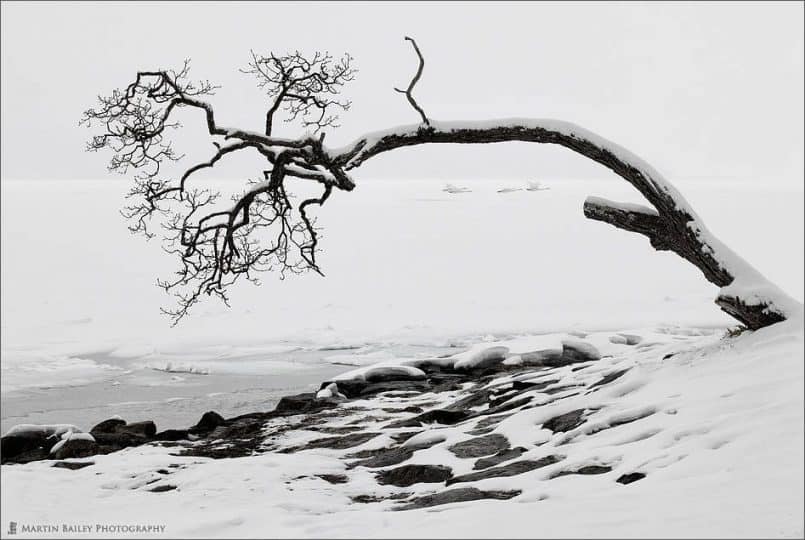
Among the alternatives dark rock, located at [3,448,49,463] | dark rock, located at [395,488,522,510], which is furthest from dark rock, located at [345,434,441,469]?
dark rock, located at [3,448,49,463]

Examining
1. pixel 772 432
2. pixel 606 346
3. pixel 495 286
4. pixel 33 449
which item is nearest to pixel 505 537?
pixel 772 432

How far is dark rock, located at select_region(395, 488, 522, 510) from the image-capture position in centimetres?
600

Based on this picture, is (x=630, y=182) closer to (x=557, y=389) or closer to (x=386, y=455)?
(x=557, y=389)

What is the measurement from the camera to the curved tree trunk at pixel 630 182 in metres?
8.75

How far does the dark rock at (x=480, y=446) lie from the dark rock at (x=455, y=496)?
1.58 meters

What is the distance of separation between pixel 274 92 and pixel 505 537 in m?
7.66

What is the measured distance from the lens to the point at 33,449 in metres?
10.7

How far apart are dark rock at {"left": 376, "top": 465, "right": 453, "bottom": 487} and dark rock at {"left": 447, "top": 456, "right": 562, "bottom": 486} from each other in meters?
0.41

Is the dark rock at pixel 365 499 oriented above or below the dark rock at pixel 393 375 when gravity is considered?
below

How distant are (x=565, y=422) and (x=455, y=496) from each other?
7.70 feet

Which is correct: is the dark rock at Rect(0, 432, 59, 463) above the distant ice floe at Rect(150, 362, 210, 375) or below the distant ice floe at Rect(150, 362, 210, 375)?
below

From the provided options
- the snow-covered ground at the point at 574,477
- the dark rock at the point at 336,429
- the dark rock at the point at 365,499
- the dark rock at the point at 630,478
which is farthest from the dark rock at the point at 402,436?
the dark rock at the point at 630,478

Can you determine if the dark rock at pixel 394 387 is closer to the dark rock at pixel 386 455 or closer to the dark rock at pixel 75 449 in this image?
the dark rock at pixel 386 455

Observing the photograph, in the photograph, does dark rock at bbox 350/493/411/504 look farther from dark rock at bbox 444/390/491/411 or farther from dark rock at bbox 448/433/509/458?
dark rock at bbox 444/390/491/411
